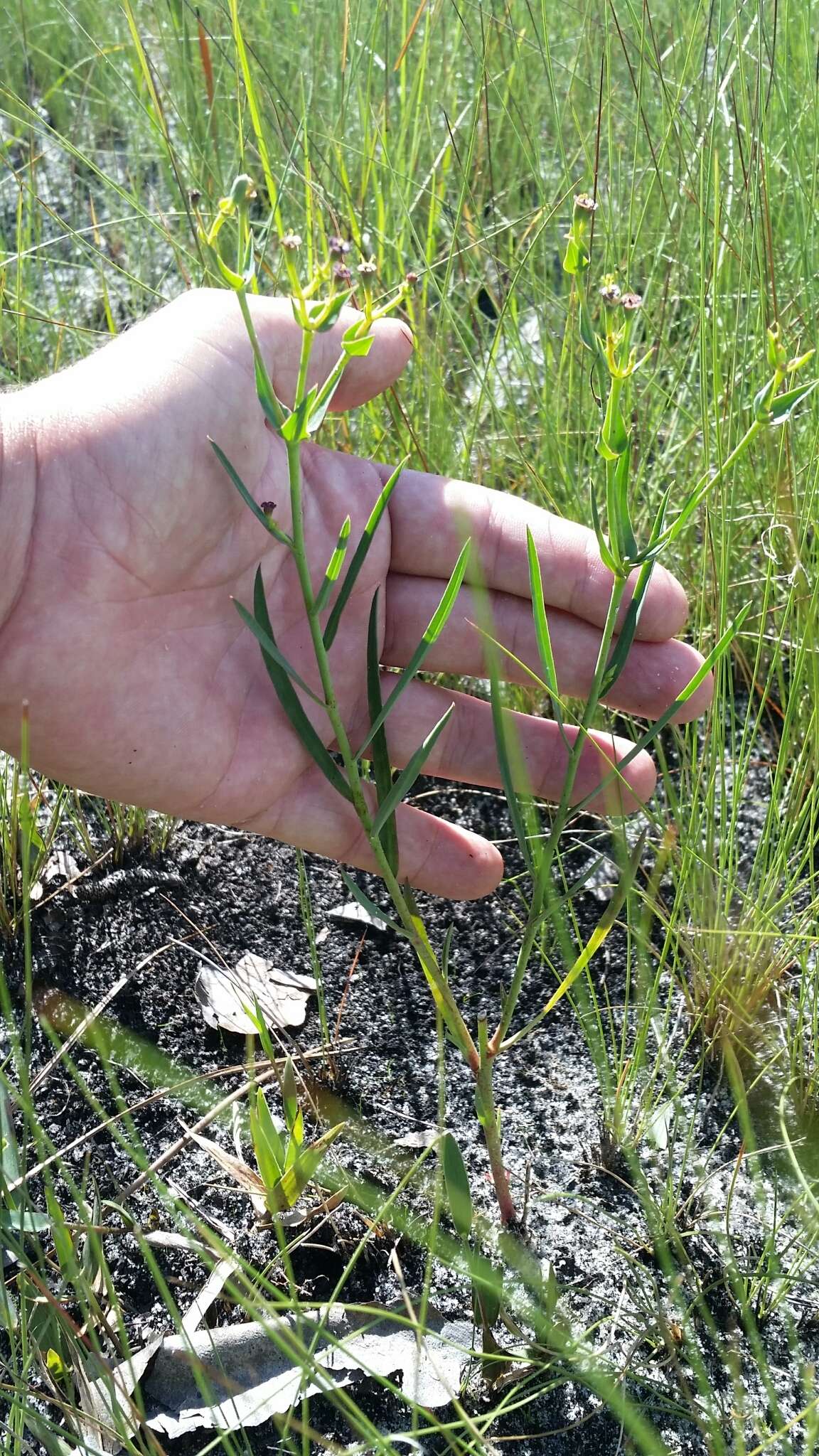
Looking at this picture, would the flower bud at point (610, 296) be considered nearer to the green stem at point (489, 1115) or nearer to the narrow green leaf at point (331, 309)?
the narrow green leaf at point (331, 309)

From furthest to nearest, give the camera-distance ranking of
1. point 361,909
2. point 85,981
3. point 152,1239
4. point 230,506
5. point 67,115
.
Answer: point 67,115 < point 361,909 < point 85,981 < point 230,506 < point 152,1239

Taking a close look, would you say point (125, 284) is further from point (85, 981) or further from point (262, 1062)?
point (262, 1062)

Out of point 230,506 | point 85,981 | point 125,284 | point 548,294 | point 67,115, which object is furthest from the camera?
point 67,115

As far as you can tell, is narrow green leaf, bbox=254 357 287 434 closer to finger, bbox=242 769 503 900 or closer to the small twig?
finger, bbox=242 769 503 900

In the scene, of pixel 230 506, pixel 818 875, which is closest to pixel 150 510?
pixel 230 506

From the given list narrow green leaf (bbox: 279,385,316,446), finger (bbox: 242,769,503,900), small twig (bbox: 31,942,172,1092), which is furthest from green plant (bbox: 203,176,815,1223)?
small twig (bbox: 31,942,172,1092)

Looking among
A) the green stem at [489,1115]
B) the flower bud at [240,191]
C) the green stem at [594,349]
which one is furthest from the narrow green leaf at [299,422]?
the green stem at [489,1115]

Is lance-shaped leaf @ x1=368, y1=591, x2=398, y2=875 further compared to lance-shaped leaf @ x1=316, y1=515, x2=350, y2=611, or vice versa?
lance-shaped leaf @ x1=368, y1=591, x2=398, y2=875
